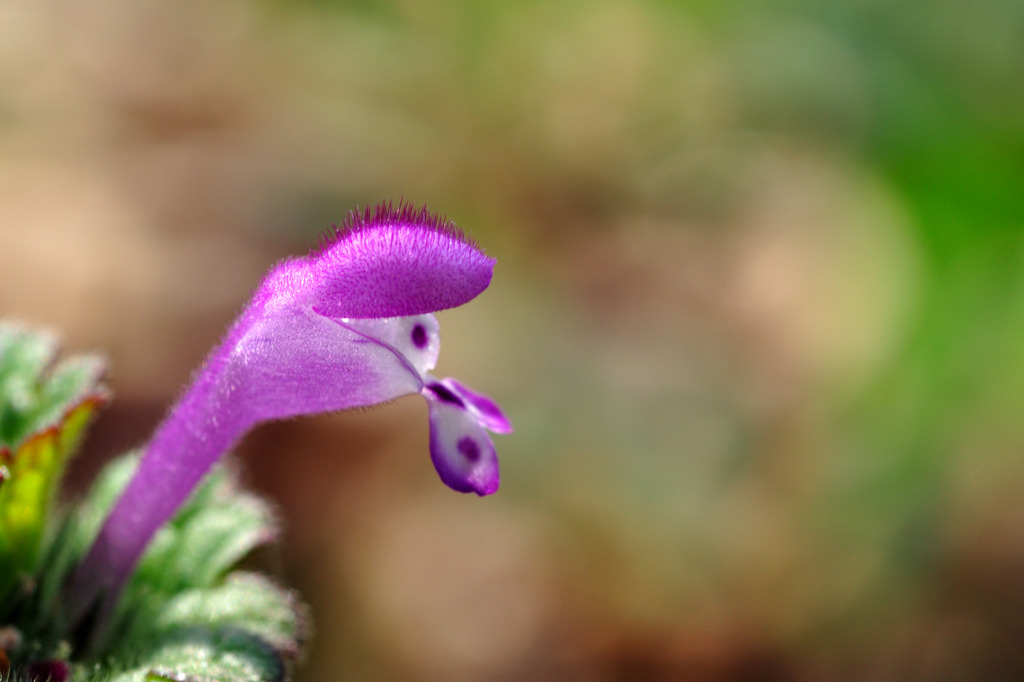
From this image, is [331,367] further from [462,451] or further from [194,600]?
[194,600]

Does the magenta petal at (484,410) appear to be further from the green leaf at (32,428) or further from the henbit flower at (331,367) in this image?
the green leaf at (32,428)

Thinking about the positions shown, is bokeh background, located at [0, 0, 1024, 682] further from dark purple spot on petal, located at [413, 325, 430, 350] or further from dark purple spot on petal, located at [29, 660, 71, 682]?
dark purple spot on petal, located at [413, 325, 430, 350]

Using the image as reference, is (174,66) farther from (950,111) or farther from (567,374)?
(950,111)

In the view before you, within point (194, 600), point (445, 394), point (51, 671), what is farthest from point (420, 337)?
point (51, 671)

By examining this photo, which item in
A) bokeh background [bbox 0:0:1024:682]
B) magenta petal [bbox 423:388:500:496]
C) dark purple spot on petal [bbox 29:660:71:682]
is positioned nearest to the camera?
magenta petal [bbox 423:388:500:496]

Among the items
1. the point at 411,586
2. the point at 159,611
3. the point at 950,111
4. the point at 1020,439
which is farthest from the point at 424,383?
the point at 950,111

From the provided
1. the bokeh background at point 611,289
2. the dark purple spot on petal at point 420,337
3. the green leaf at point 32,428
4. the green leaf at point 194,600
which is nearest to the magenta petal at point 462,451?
the dark purple spot on petal at point 420,337

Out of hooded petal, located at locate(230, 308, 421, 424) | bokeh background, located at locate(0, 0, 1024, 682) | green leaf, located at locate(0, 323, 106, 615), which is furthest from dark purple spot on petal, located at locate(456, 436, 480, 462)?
bokeh background, located at locate(0, 0, 1024, 682)
